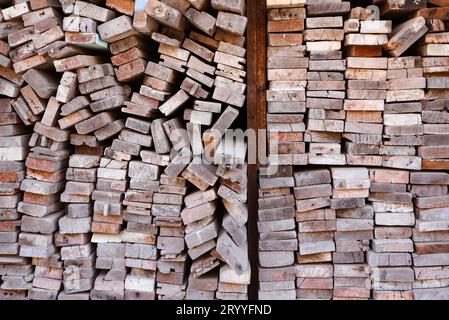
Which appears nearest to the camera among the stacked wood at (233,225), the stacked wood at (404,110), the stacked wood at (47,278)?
the stacked wood at (233,225)

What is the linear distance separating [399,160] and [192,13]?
1883 millimetres

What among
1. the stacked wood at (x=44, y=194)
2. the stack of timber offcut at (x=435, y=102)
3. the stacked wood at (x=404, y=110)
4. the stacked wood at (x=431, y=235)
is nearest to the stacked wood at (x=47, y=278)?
the stacked wood at (x=44, y=194)

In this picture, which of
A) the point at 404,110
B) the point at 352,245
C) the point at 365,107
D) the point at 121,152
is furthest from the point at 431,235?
the point at 121,152

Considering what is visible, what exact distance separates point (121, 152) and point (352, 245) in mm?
1923

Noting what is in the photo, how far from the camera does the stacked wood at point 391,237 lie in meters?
2.58

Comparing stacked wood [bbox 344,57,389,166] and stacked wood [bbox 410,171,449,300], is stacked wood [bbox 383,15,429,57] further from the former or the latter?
stacked wood [bbox 410,171,449,300]

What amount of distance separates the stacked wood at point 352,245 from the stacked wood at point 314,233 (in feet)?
0.18

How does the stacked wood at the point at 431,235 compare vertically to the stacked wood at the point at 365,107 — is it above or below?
below

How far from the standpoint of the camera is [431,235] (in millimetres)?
2594

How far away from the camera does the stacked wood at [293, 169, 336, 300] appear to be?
258 centimetres

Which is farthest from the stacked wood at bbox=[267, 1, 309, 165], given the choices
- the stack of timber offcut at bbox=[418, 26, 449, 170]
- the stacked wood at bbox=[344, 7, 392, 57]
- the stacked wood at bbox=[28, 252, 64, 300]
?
the stacked wood at bbox=[28, 252, 64, 300]

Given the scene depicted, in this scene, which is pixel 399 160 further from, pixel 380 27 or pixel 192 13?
pixel 192 13

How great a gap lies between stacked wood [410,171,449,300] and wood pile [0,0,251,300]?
133 centimetres

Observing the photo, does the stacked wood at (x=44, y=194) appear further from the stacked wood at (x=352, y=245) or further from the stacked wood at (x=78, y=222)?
the stacked wood at (x=352, y=245)
